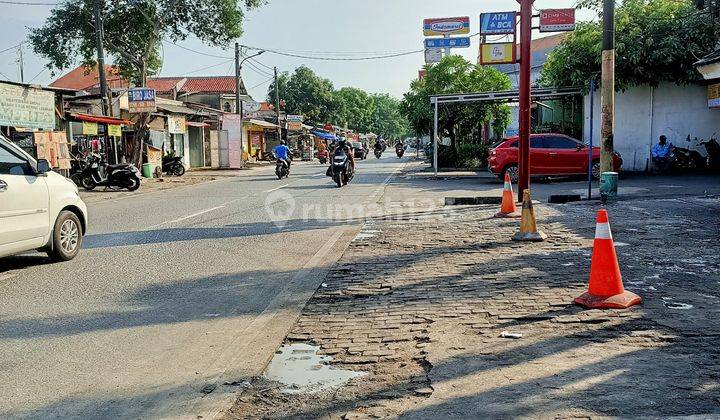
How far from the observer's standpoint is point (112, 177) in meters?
21.6

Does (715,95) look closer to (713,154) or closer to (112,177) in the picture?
(713,154)

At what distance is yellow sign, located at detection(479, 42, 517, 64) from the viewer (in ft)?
81.6

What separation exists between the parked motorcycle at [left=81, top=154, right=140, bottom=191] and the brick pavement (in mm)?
14667

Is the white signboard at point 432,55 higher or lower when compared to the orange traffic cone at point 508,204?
higher

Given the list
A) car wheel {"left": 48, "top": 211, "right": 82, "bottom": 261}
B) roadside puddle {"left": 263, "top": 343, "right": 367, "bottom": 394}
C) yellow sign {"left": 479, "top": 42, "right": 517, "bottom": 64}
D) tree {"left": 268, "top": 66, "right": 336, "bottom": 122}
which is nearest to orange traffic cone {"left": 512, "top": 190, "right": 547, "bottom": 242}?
roadside puddle {"left": 263, "top": 343, "right": 367, "bottom": 394}

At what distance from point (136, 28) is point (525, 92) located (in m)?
23.8

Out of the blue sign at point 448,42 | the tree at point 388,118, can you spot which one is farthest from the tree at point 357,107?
the blue sign at point 448,42

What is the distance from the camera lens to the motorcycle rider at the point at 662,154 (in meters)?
21.8

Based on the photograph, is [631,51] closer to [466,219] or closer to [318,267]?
[466,219]

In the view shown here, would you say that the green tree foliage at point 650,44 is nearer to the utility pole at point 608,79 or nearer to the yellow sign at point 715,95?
the yellow sign at point 715,95

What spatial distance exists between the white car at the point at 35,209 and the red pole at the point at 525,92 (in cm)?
697

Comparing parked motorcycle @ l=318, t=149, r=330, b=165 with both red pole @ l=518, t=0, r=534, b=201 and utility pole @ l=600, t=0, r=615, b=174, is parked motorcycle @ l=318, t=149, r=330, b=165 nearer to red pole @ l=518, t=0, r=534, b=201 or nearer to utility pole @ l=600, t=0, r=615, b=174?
utility pole @ l=600, t=0, r=615, b=174

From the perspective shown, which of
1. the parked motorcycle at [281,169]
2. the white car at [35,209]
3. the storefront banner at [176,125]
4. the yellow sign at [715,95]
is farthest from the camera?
the storefront banner at [176,125]

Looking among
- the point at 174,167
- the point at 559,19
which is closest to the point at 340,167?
the point at 559,19
